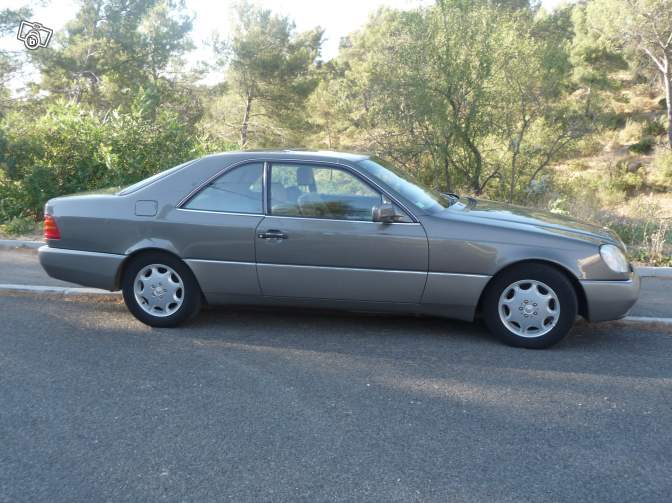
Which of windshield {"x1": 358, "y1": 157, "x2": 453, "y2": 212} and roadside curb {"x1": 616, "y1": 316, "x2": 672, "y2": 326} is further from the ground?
windshield {"x1": 358, "y1": 157, "x2": 453, "y2": 212}

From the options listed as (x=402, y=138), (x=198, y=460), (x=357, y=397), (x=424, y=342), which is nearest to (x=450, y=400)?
(x=357, y=397)

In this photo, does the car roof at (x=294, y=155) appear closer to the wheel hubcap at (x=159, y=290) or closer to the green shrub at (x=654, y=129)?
the wheel hubcap at (x=159, y=290)

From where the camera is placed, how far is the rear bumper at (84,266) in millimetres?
5801

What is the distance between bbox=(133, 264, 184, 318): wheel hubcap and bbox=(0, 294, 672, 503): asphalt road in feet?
0.66

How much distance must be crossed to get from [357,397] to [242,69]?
100 ft

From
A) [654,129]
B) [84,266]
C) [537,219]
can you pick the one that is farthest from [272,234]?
[654,129]

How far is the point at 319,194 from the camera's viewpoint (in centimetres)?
559

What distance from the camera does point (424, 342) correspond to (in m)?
5.51

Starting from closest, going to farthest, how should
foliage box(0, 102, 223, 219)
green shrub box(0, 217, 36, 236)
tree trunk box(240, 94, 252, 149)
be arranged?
green shrub box(0, 217, 36, 236) < foliage box(0, 102, 223, 219) < tree trunk box(240, 94, 252, 149)

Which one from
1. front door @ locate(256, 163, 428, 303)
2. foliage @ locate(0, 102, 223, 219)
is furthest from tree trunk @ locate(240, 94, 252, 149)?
front door @ locate(256, 163, 428, 303)

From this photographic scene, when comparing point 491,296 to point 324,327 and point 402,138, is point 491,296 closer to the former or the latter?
point 324,327

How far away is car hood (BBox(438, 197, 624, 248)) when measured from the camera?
550 cm

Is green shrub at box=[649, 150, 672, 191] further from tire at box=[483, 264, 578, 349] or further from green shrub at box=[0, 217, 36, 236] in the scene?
tire at box=[483, 264, 578, 349]

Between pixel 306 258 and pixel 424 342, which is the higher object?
pixel 306 258
